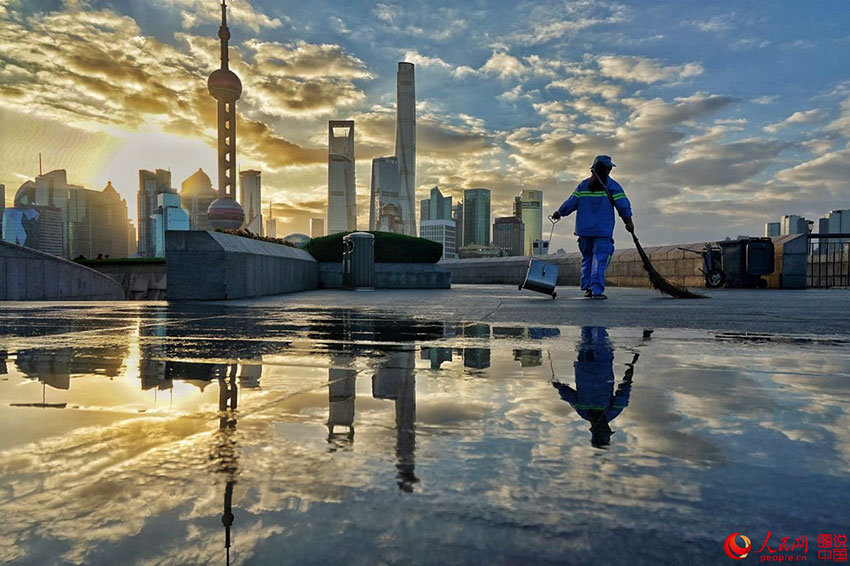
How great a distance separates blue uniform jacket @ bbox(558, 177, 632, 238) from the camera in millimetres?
10086

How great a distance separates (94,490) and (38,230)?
234 m

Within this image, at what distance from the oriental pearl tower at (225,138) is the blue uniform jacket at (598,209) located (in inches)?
5376

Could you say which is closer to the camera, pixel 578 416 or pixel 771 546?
pixel 771 546

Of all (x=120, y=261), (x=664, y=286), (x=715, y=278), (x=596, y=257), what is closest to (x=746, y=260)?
(x=715, y=278)

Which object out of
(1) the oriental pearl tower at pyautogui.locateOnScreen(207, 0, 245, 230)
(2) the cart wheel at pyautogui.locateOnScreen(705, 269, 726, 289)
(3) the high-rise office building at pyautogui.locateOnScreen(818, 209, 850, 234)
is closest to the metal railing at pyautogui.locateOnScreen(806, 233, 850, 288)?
(2) the cart wheel at pyautogui.locateOnScreen(705, 269, 726, 289)

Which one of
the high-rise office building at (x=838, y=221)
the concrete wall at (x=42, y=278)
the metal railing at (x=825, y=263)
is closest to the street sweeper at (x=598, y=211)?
the metal railing at (x=825, y=263)

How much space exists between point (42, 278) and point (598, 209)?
15.1 metres

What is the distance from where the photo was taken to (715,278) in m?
16.1

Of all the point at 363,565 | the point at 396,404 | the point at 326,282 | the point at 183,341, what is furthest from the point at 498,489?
the point at 326,282

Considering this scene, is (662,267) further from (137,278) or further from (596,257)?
(137,278)

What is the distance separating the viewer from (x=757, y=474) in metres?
1.42

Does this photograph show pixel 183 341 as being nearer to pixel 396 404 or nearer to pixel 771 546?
pixel 396 404

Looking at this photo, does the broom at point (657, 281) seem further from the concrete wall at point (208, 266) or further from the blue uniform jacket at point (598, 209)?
the concrete wall at point (208, 266)

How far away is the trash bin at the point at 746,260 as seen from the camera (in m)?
15.6
